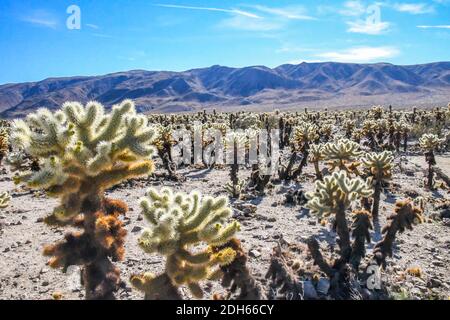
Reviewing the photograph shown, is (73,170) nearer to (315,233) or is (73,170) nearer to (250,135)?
(315,233)

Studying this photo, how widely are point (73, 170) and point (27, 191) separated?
38.2ft

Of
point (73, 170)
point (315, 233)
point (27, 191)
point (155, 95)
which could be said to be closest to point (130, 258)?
point (73, 170)

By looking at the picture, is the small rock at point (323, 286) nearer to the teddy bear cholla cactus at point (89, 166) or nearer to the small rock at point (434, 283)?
the small rock at point (434, 283)

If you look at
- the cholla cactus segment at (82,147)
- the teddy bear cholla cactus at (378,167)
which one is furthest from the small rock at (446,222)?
the cholla cactus segment at (82,147)

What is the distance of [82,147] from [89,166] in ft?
0.74

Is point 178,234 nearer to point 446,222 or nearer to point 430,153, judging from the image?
point 446,222

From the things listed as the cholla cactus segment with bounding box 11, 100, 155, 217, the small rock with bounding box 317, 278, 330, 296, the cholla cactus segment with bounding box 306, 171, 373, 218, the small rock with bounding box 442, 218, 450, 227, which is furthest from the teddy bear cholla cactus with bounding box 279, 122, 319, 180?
the cholla cactus segment with bounding box 11, 100, 155, 217

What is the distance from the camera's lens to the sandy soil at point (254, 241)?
672 centimetres

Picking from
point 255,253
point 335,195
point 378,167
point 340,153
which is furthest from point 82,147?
point 340,153

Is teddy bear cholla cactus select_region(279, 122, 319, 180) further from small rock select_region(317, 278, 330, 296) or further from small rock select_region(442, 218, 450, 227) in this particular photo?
small rock select_region(317, 278, 330, 296)

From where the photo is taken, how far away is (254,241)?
342 inches
